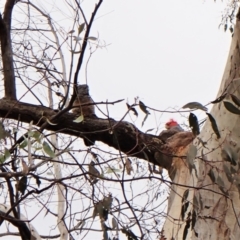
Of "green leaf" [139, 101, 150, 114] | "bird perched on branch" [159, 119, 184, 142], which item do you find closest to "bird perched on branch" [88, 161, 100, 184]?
"green leaf" [139, 101, 150, 114]

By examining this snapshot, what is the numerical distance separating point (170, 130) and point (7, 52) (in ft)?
3.03

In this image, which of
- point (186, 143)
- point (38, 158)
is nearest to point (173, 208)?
point (186, 143)

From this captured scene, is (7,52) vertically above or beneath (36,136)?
above

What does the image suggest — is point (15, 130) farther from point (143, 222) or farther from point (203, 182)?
point (203, 182)

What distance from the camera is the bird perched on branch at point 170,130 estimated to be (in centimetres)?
301

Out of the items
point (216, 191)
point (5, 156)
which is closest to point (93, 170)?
point (5, 156)

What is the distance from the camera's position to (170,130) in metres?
3.05

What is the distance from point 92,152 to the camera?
191 cm

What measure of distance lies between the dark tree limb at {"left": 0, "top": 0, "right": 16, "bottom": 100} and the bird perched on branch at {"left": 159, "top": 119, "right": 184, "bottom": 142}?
776 mm

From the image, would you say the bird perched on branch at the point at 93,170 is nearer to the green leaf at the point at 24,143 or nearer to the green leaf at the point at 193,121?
the green leaf at the point at 24,143

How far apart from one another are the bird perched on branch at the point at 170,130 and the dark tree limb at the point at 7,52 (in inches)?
30.5

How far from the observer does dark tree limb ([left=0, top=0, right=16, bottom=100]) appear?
269 cm

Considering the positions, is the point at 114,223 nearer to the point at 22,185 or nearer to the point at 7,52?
the point at 22,185

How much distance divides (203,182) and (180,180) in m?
0.37
